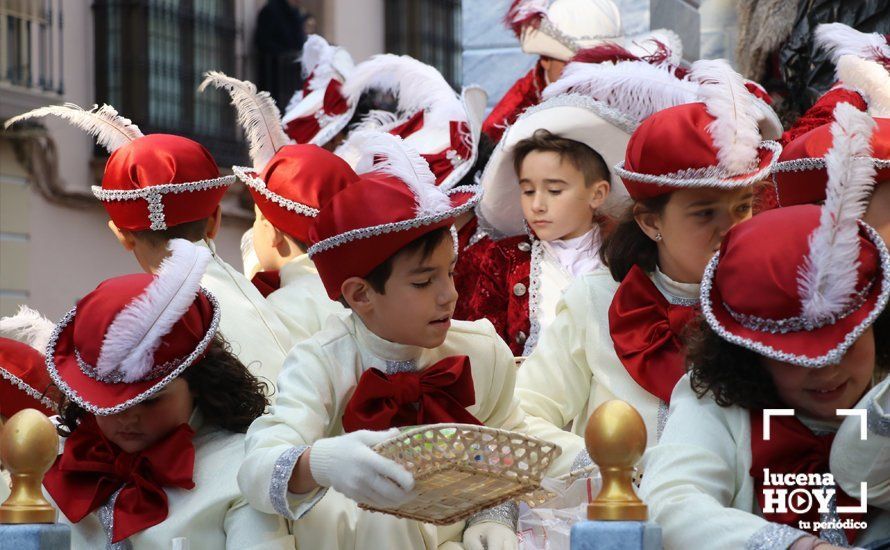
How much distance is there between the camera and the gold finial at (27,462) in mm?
3332

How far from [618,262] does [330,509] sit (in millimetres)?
1102

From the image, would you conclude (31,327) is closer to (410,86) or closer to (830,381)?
(410,86)

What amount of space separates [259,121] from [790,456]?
3016mm

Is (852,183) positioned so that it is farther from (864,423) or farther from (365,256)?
(365,256)

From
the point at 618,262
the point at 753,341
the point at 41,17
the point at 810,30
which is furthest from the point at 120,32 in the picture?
the point at 753,341

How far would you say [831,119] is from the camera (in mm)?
5070

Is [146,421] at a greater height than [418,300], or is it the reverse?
[418,300]

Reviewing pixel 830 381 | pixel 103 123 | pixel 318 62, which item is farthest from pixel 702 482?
pixel 318 62

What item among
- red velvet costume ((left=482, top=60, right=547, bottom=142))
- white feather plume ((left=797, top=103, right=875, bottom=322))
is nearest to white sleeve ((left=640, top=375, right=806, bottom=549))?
white feather plume ((left=797, top=103, right=875, bottom=322))

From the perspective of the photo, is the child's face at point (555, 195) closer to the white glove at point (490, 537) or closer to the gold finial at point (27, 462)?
the white glove at point (490, 537)

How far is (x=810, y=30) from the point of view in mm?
6582

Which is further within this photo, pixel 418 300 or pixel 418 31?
pixel 418 31

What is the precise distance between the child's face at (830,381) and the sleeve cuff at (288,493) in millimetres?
963

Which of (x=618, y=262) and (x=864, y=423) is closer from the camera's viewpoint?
(x=864, y=423)
